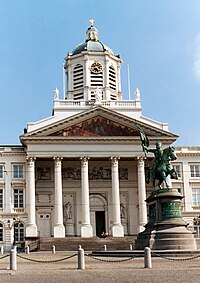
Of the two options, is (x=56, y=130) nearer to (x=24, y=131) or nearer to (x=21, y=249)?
(x=24, y=131)

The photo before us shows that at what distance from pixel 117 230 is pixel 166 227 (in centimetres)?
2805

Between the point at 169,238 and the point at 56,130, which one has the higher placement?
the point at 56,130

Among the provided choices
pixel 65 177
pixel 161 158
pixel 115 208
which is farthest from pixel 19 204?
pixel 161 158

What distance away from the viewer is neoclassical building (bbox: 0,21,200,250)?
59.3m

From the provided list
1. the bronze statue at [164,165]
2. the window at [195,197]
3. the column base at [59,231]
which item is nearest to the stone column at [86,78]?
the window at [195,197]

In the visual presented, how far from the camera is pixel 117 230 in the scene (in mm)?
59000

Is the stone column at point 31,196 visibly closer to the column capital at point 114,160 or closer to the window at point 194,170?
the column capital at point 114,160

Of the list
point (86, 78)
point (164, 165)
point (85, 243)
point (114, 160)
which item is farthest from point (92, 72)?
point (164, 165)

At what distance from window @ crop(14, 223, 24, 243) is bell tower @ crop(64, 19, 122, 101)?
19368mm

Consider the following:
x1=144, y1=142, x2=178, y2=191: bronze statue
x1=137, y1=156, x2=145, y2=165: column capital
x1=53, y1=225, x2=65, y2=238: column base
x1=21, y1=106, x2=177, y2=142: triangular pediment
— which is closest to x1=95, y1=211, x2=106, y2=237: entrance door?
x1=53, y1=225, x2=65, y2=238: column base

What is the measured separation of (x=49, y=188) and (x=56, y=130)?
7344 millimetres

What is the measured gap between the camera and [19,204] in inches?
2429

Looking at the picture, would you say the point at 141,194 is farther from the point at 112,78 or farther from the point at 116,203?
the point at 112,78

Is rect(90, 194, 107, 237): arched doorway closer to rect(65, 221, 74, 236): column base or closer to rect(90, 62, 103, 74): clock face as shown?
rect(65, 221, 74, 236): column base
